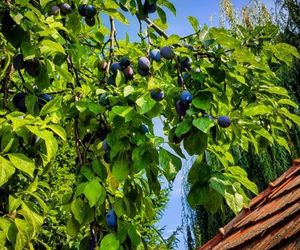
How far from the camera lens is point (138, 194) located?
8.09 feet

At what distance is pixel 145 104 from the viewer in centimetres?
213

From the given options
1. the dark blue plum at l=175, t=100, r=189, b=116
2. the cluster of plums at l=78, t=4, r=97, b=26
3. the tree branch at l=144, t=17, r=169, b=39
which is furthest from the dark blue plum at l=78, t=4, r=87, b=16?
the dark blue plum at l=175, t=100, r=189, b=116

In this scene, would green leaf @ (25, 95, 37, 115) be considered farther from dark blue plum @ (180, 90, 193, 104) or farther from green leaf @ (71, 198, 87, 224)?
dark blue plum @ (180, 90, 193, 104)

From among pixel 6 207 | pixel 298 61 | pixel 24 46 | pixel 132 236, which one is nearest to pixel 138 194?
pixel 132 236

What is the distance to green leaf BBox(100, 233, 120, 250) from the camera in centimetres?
209

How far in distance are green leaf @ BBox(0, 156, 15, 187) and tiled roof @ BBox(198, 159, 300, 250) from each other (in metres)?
0.91

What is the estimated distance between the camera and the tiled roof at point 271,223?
2.06 meters

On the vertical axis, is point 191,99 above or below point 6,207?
below

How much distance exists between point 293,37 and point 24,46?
245 inches

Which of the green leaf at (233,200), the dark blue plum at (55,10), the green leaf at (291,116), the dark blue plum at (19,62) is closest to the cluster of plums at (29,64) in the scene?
the dark blue plum at (19,62)

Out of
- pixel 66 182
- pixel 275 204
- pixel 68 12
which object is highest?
pixel 66 182

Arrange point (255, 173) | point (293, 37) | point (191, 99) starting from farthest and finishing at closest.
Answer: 1. point (293, 37)
2. point (255, 173)
3. point (191, 99)

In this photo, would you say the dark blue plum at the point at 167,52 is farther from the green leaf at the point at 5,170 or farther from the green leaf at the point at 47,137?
the green leaf at the point at 5,170

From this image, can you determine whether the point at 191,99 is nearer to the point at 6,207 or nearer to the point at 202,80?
the point at 202,80
